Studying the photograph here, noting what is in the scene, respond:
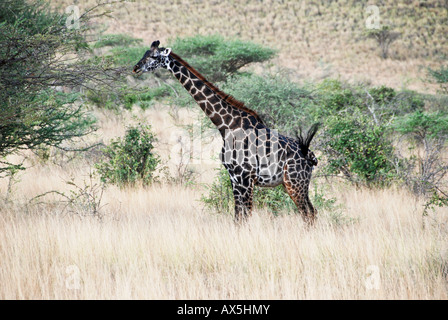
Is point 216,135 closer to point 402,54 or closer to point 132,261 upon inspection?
point 132,261

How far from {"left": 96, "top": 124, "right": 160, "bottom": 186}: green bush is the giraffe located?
9.32 ft

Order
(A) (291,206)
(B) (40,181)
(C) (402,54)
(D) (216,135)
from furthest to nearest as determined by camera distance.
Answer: (C) (402,54), (D) (216,135), (B) (40,181), (A) (291,206)

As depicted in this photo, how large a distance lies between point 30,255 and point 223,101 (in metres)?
2.66

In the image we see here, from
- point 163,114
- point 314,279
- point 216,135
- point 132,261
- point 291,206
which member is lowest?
point 314,279

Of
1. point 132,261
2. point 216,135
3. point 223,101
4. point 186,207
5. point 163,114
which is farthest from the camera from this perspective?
point 163,114

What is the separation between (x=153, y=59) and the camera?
550 centimetres

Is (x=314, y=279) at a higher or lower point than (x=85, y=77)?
lower

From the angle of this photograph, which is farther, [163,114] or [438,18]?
[438,18]

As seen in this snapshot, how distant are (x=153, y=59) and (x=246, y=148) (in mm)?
1496

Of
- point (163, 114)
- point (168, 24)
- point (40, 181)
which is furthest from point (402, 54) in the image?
point (40, 181)

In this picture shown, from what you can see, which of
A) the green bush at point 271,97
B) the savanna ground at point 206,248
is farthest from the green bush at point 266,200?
the green bush at point 271,97

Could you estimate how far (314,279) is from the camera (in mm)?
4059

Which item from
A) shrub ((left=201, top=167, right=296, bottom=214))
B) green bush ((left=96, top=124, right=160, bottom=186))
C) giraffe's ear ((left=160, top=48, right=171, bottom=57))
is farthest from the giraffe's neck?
green bush ((left=96, top=124, right=160, bottom=186))

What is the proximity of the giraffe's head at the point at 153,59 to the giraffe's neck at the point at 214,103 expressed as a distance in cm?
11
